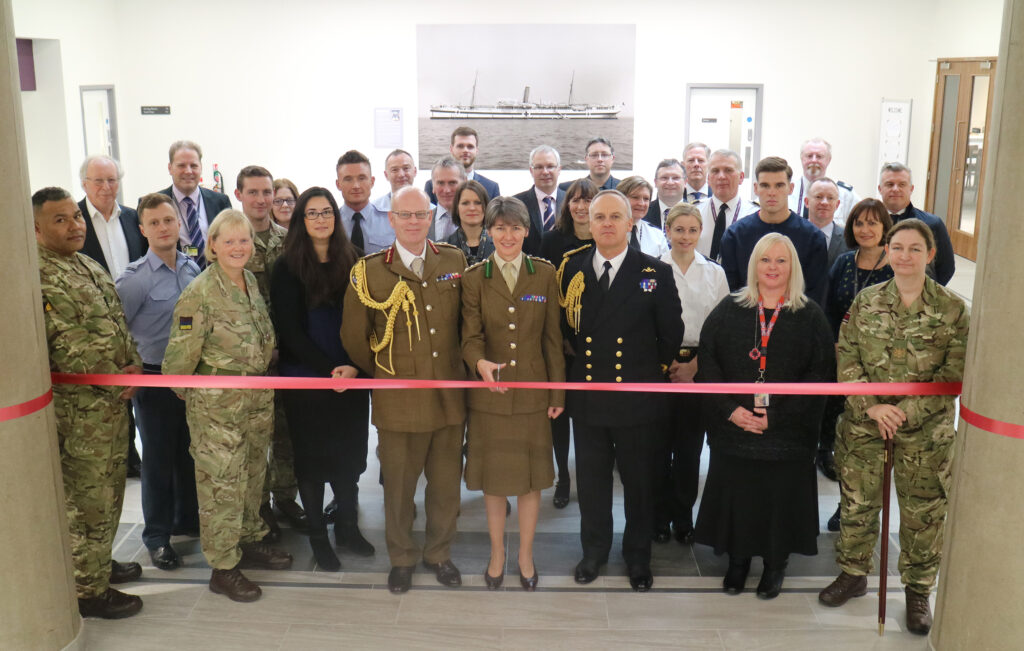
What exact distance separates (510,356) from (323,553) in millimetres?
1281

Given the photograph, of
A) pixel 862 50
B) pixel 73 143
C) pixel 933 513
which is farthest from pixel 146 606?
pixel 862 50

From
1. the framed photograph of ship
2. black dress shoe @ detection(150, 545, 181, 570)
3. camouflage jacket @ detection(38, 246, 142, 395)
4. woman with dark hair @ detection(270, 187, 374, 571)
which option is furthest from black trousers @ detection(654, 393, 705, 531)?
the framed photograph of ship

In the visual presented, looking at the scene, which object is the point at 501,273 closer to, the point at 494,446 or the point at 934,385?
the point at 494,446

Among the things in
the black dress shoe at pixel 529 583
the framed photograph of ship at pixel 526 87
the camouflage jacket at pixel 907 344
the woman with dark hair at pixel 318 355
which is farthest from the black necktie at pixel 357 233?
the framed photograph of ship at pixel 526 87

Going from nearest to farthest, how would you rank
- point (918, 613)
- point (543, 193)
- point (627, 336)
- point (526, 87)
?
point (918, 613)
point (627, 336)
point (543, 193)
point (526, 87)

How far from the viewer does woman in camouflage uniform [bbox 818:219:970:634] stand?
3512 millimetres

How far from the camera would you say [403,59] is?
38.5ft

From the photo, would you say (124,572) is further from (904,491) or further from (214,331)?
(904,491)

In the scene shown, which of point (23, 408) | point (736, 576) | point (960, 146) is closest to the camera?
point (23, 408)

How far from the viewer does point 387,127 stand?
11.9 m

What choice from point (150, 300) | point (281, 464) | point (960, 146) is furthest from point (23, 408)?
point (960, 146)

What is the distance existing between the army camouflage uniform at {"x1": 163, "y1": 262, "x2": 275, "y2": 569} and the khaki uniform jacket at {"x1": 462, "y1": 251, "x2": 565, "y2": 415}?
0.87m

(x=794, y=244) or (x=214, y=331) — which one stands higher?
(x=794, y=244)

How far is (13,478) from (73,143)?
8866 mm
